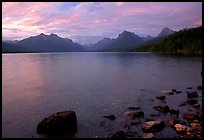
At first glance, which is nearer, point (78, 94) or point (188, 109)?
point (188, 109)

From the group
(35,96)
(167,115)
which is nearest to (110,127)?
(167,115)

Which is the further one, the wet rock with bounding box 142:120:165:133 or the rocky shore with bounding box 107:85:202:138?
the wet rock with bounding box 142:120:165:133

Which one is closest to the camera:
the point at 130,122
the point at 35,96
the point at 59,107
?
the point at 130,122

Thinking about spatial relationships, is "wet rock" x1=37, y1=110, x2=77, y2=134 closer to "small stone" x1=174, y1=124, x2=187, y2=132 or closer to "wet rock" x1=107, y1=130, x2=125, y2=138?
"wet rock" x1=107, y1=130, x2=125, y2=138

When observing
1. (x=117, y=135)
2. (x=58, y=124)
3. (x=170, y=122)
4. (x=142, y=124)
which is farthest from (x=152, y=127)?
(x=58, y=124)

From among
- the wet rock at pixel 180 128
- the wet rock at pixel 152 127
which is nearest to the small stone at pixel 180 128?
the wet rock at pixel 180 128

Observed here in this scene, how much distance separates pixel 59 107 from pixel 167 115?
12.9 m

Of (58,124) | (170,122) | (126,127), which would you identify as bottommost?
(126,127)

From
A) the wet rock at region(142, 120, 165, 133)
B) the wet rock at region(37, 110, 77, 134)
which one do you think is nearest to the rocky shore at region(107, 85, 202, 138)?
the wet rock at region(142, 120, 165, 133)

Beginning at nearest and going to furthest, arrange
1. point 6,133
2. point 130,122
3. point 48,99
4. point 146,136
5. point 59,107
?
point 146,136 < point 6,133 < point 130,122 < point 59,107 < point 48,99

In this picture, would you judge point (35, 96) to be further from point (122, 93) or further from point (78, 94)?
point (122, 93)

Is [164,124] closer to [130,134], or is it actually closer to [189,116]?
[189,116]

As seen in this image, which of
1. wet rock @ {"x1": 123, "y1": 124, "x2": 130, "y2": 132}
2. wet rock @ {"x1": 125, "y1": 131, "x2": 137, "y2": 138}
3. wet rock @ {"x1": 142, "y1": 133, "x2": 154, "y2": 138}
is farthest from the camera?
wet rock @ {"x1": 123, "y1": 124, "x2": 130, "y2": 132}

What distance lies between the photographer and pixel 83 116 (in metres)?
24.7
